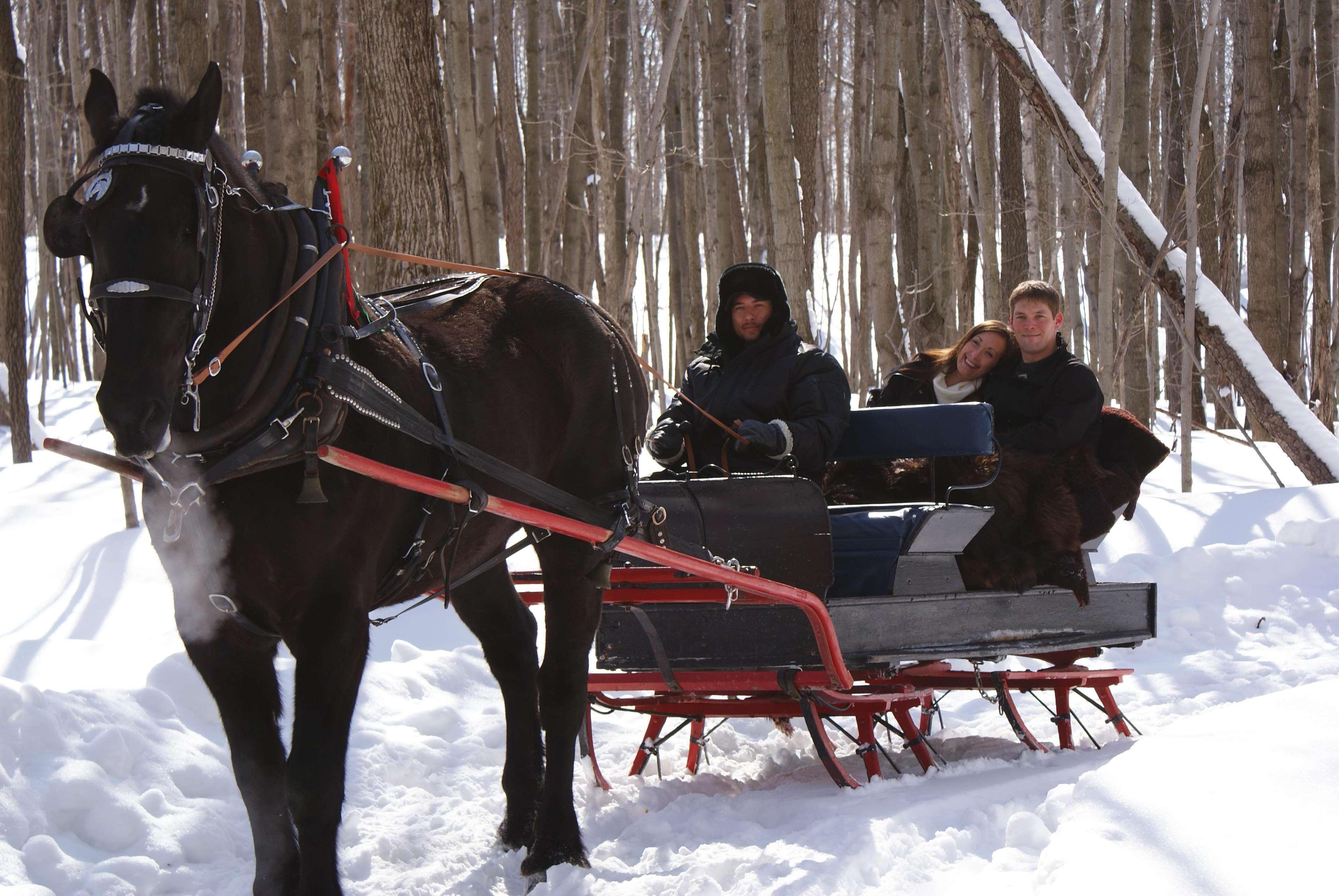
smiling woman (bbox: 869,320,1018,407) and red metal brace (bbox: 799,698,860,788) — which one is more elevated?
smiling woman (bbox: 869,320,1018,407)

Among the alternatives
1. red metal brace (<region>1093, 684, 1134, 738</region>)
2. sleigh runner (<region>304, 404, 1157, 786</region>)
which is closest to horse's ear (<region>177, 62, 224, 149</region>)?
sleigh runner (<region>304, 404, 1157, 786</region>)

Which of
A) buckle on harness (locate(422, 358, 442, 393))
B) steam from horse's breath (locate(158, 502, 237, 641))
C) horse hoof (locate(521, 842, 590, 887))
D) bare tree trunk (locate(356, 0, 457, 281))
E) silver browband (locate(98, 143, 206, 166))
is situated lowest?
horse hoof (locate(521, 842, 590, 887))

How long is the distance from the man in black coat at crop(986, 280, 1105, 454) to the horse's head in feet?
11.0

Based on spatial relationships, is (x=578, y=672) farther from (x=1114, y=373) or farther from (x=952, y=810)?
(x=1114, y=373)

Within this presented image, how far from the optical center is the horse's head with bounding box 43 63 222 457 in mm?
2385

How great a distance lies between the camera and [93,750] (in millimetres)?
3734

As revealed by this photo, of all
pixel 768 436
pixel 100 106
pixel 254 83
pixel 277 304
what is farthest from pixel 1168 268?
pixel 254 83

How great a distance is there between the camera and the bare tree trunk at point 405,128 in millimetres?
6320

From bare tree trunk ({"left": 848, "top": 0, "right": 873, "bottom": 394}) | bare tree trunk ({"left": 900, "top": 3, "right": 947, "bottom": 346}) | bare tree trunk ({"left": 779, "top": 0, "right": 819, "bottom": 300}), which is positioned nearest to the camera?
bare tree trunk ({"left": 779, "top": 0, "right": 819, "bottom": 300})

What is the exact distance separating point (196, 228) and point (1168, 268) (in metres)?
7.01

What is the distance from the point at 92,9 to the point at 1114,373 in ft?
41.4

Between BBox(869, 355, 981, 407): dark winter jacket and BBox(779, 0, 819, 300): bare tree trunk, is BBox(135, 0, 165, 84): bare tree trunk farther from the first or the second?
BBox(869, 355, 981, 407): dark winter jacket

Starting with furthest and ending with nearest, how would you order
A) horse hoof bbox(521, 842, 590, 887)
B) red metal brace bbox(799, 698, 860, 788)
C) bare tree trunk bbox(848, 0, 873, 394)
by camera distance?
bare tree trunk bbox(848, 0, 873, 394) → red metal brace bbox(799, 698, 860, 788) → horse hoof bbox(521, 842, 590, 887)

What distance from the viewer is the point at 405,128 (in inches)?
250
